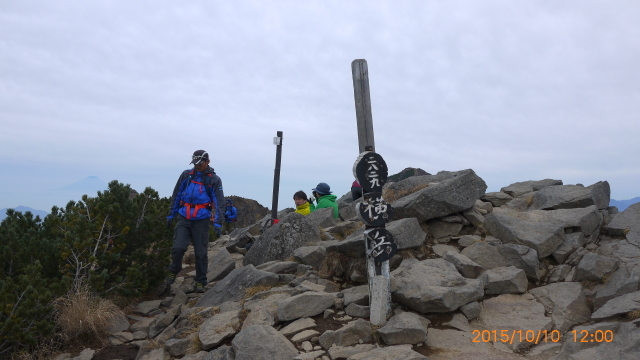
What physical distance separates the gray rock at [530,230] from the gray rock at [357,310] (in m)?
3.46

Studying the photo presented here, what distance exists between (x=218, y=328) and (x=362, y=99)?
5.01 metres

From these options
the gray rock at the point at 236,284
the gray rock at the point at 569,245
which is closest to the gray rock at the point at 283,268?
the gray rock at the point at 236,284

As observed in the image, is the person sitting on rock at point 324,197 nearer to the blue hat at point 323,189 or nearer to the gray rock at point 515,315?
the blue hat at point 323,189

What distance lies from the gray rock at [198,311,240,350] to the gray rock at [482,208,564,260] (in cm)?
496

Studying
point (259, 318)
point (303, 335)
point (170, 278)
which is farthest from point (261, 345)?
point (170, 278)

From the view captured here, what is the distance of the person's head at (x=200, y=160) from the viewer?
9117mm

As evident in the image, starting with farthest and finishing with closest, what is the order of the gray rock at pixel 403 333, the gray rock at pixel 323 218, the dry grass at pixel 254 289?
1. the gray rock at pixel 323 218
2. the dry grass at pixel 254 289
3. the gray rock at pixel 403 333

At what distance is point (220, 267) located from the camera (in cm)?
1063

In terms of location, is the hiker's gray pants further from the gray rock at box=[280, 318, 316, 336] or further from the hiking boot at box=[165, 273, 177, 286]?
the gray rock at box=[280, 318, 316, 336]

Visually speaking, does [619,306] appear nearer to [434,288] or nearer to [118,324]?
[434,288]

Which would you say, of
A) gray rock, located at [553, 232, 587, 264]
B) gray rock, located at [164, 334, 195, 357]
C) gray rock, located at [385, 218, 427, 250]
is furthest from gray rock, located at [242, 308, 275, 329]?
gray rock, located at [553, 232, 587, 264]

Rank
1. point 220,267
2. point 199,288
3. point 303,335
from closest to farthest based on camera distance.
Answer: point 303,335, point 199,288, point 220,267

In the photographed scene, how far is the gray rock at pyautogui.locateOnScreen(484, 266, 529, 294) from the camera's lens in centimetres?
720

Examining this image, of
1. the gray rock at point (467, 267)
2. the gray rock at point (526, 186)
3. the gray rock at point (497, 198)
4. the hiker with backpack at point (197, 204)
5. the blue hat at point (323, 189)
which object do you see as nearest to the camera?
the gray rock at point (467, 267)
